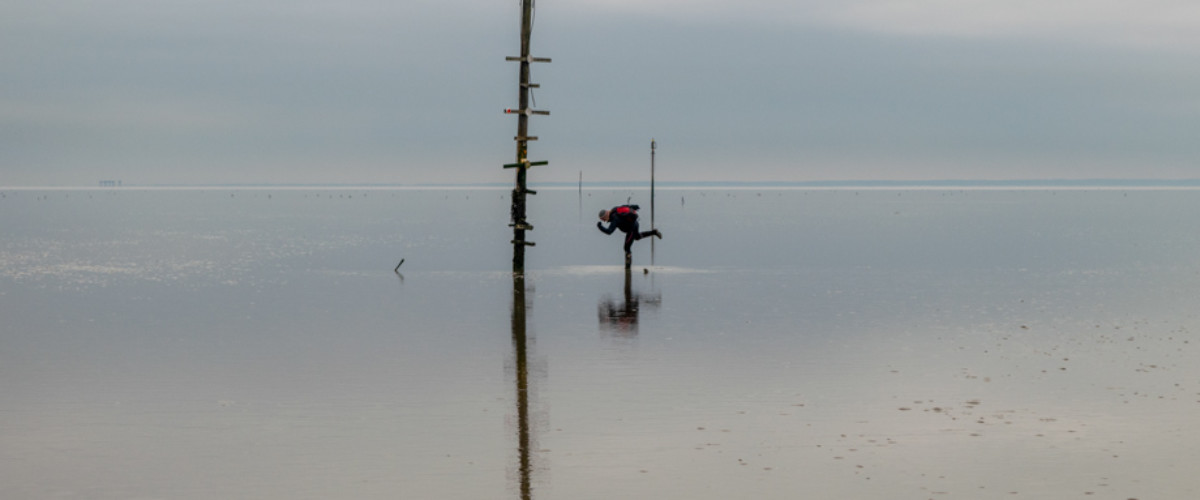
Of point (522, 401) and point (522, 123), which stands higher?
point (522, 123)

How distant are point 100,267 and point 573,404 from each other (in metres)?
29.8

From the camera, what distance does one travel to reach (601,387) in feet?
50.1

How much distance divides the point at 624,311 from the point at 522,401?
10.2 m

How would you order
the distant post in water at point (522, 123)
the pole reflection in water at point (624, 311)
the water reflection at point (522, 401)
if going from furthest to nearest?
the distant post in water at point (522, 123)
the pole reflection in water at point (624, 311)
the water reflection at point (522, 401)

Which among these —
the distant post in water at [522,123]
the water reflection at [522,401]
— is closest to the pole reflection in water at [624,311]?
the water reflection at [522,401]

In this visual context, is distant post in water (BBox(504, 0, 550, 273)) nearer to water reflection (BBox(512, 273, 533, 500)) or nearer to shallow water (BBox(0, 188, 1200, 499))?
shallow water (BBox(0, 188, 1200, 499))

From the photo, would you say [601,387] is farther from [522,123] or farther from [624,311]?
[522,123]

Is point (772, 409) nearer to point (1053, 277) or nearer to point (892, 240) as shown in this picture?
point (1053, 277)

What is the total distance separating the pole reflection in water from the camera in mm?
21417

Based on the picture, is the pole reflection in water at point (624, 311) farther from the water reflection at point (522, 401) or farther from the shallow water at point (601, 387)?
the water reflection at point (522, 401)

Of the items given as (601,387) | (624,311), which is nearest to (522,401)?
(601,387)

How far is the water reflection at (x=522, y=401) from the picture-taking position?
35.3 ft

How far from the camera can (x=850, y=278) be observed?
111ft

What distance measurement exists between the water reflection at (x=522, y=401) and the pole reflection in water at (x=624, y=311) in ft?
5.00
